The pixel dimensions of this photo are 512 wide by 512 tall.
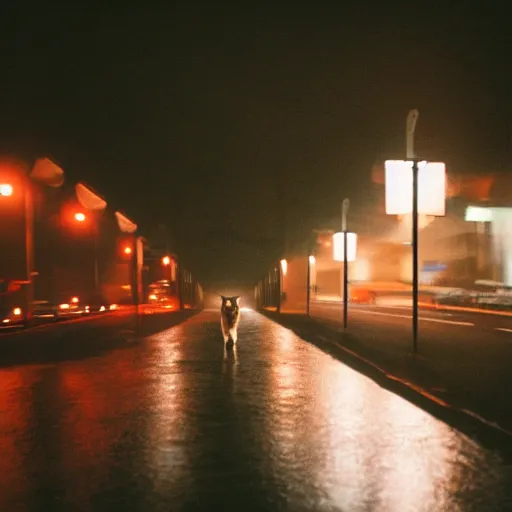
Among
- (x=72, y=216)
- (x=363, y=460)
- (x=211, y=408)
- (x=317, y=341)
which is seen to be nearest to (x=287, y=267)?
(x=72, y=216)

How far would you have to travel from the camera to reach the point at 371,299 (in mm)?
66562

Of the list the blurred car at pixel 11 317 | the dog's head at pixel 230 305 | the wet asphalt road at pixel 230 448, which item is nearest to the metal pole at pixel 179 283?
the blurred car at pixel 11 317

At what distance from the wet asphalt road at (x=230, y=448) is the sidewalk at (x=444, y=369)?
43 cm

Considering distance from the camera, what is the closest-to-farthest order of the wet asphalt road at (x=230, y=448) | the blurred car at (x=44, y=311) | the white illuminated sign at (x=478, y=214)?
1. the wet asphalt road at (x=230, y=448)
2. the blurred car at (x=44, y=311)
3. the white illuminated sign at (x=478, y=214)

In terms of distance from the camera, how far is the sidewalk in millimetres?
9516

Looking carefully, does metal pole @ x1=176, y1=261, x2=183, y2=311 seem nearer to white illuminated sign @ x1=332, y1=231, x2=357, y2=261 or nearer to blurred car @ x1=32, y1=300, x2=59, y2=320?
blurred car @ x1=32, y1=300, x2=59, y2=320

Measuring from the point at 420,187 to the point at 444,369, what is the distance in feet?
17.4

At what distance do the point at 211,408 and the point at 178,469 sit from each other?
3.48m

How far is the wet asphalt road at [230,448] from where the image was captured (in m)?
5.91

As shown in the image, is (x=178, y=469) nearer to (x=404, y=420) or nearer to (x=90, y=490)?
(x=90, y=490)

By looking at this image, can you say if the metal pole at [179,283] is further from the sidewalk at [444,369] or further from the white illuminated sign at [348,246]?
the sidewalk at [444,369]

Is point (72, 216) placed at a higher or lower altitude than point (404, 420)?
higher

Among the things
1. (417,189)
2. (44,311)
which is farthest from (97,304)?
(417,189)

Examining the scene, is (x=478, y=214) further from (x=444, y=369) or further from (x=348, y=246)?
(x=444, y=369)
